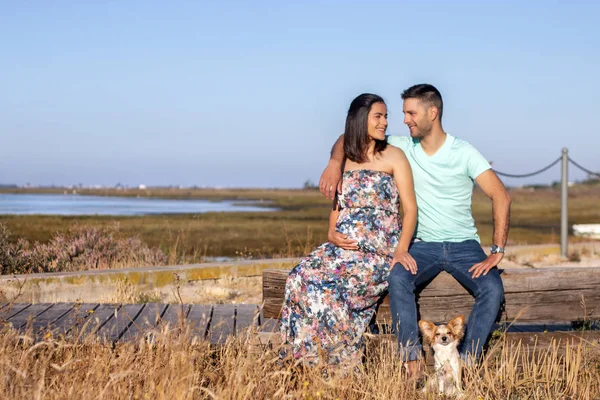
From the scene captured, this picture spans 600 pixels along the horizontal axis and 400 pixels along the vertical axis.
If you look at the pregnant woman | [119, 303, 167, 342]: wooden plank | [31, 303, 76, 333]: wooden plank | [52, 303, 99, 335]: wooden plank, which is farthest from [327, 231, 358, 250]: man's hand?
[31, 303, 76, 333]: wooden plank

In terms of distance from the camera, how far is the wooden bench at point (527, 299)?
4.60m

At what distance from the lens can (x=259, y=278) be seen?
9227 millimetres

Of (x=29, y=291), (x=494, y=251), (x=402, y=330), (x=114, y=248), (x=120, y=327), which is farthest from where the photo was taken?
(x=114, y=248)

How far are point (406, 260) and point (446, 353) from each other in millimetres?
622

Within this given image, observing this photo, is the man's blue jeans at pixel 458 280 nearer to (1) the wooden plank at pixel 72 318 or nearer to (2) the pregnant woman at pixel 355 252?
(2) the pregnant woman at pixel 355 252

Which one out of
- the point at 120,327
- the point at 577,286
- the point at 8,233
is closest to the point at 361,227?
the point at 577,286

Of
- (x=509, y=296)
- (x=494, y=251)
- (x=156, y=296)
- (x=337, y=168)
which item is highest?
(x=337, y=168)

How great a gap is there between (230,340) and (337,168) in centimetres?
138

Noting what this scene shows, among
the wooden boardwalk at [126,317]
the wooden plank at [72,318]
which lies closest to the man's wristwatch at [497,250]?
the wooden boardwalk at [126,317]

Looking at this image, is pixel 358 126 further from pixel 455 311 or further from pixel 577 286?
pixel 577 286

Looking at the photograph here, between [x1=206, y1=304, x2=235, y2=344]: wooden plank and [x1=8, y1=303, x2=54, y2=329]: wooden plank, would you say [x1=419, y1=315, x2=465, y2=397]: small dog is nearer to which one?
[x1=206, y1=304, x2=235, y2=344]: wooden plank

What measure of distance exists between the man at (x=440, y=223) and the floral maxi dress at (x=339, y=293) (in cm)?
14

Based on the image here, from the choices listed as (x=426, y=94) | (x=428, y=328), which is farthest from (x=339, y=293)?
(x=426, y=94)

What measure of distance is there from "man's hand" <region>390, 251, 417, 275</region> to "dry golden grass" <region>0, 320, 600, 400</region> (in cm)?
54
